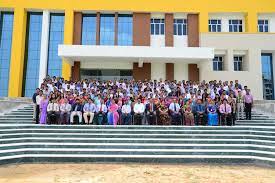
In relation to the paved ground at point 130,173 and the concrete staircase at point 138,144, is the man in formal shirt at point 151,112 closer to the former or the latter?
the concrete staircase at point 138,144

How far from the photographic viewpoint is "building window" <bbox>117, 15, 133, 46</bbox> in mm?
22844

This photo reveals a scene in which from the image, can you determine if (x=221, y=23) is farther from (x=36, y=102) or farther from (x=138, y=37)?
(x=36, y=102)

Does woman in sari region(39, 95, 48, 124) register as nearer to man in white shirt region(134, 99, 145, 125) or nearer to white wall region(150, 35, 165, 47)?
man in white shirt region(134, 99, 145, 125)

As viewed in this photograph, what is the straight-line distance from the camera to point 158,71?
22.4 meters

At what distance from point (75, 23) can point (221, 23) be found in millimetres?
10495

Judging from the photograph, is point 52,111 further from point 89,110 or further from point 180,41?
point 180,41

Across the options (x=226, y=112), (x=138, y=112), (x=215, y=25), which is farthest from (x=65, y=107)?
(x=215, y=25)

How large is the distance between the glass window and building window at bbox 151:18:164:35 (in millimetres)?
7607

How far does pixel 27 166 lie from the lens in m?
9.29

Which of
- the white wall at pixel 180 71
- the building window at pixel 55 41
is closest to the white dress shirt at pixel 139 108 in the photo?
the white wall at pixel 180 71

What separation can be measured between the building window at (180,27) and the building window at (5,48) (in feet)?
38.2

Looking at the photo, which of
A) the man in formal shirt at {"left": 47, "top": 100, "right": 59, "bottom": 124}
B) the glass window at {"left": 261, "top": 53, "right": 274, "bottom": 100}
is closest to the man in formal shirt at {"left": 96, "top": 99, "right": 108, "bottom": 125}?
the man in formal shirt at {"left": 47, "top": 100, "right": 59, "bottom": 124}

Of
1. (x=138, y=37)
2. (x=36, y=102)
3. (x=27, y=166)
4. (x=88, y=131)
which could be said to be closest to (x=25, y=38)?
(x=138, y=37)

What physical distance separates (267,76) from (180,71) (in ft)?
20.9
